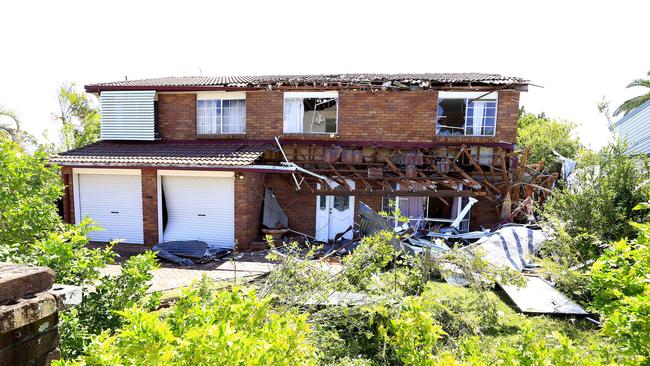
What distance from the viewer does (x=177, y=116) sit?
1305 centimetres

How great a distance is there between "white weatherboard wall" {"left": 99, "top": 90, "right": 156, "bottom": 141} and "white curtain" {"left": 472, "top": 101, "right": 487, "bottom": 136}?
1184cm

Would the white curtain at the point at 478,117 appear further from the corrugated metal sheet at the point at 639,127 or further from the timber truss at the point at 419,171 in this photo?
the corrugated metal sheet at the point at 639,127

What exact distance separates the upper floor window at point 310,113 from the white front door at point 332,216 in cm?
260

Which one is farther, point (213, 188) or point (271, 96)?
point (271, 96)

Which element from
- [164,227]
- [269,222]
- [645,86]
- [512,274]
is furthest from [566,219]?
[645,86]

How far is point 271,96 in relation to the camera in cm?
1240

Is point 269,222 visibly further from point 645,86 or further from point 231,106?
point 645,86

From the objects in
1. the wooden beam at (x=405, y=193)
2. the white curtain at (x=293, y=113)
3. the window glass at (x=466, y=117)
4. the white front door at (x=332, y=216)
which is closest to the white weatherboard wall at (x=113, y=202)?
the white curtain at (x=293, y=113)

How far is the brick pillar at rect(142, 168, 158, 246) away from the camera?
11.3 meters

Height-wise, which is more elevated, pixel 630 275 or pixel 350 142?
pixel 350 142

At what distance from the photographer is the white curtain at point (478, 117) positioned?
11742mm

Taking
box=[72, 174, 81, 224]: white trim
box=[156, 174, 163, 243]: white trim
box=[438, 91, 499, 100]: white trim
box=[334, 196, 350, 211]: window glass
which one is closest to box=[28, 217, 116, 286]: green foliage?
box=[156, 174, 163, 243]: white trim

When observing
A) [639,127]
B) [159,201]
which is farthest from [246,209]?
[639,127]

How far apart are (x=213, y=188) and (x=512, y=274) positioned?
9.00m
